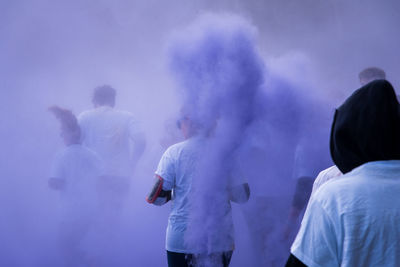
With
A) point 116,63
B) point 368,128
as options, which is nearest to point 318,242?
point 368,128

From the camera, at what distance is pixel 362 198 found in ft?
3.25

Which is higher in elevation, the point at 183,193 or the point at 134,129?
Result: the point at 134,129

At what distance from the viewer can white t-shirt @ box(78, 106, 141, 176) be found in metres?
3.74

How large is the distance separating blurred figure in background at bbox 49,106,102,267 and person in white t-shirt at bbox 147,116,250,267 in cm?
134

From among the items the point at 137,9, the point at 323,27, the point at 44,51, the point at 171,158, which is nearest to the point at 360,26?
the point at 323,27

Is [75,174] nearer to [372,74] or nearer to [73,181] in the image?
[73,181]

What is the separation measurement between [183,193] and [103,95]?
6.02 feet

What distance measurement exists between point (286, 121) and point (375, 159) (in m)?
1.72

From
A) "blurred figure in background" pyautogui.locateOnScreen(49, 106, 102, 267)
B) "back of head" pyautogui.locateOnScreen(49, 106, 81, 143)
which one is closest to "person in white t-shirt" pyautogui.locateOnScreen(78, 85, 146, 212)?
"blurred figure in background" pyautogui.locateOnScreen(49, 106, 102, 267)

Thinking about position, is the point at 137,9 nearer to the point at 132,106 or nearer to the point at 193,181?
the point at 132,106

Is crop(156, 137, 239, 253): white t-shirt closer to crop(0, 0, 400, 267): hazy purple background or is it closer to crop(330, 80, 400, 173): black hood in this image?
crop(330, 80, 400, 173): black hood

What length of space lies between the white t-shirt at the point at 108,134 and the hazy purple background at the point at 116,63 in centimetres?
42

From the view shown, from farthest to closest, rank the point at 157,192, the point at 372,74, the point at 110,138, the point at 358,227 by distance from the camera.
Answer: the point at 110,138, the point at 372,74, the point at 157,192, the point at 358,227

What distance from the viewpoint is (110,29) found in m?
5.23
